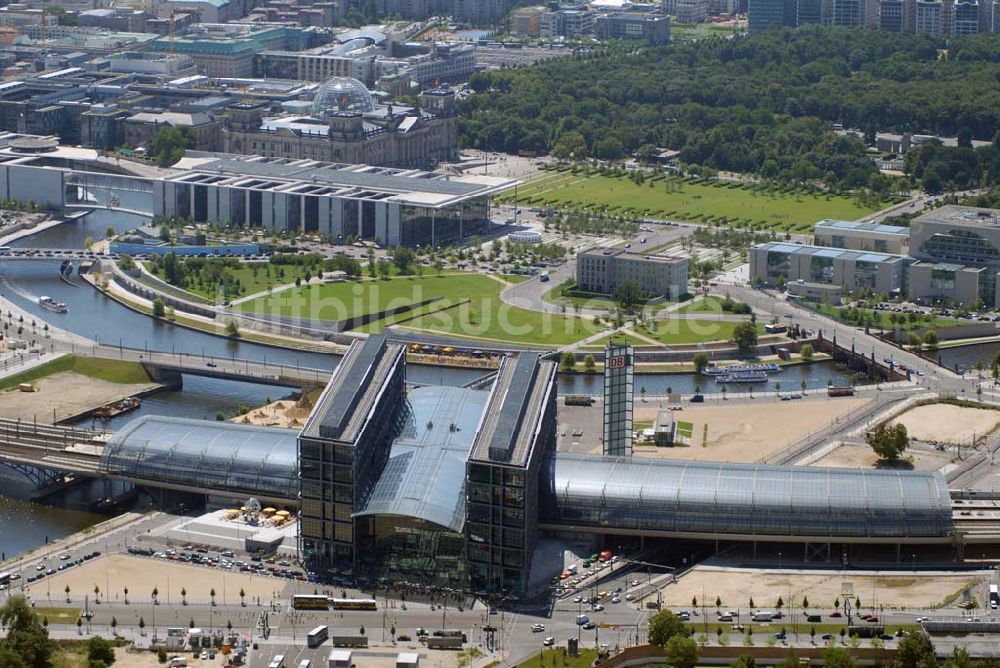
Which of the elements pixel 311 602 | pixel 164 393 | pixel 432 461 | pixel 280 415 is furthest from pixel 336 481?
pixel 164 393

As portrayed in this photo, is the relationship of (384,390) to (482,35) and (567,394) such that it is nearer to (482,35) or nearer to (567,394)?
(567,394)

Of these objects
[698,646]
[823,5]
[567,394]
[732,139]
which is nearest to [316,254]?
[567,394]

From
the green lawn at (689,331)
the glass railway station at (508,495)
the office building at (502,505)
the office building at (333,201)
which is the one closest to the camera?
the office building at (502,505)

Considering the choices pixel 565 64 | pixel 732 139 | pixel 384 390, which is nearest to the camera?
pixel 384 390

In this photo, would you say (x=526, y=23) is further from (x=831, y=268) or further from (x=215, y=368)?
(x=215, y=368)

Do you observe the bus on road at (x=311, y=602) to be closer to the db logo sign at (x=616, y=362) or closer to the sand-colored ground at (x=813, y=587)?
the sand-colored ground at (x=813, y=587)

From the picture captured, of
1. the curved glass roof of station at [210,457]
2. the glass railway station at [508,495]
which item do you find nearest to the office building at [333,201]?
the curved glass roof of station at [210,457]

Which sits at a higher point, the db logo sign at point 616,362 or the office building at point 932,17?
the office building at point 932,17
